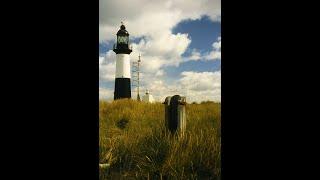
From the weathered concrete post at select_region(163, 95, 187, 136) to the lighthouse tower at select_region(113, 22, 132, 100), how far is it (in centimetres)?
1589

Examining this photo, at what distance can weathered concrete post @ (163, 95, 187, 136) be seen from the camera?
15.7ft

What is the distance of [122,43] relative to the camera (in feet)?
72.6

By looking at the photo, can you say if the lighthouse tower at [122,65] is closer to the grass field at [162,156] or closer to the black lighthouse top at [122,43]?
the black lighthouse top at [122,43]

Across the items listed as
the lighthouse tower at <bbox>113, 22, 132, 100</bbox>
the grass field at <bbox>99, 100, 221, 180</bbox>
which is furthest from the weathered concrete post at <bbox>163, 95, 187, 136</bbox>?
the lighthouse tower at <bbox>113, 22, 132, 100</bbox>

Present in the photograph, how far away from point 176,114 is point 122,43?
17.9m

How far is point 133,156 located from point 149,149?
24 cm

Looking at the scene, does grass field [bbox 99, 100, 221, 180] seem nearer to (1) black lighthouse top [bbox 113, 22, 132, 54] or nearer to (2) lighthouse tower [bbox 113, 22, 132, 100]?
(2) lighthouse tower [bbox 113, 22, 132, 100]

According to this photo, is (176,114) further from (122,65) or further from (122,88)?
(122,65)

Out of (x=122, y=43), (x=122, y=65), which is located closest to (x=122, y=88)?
(x=122, y=65)

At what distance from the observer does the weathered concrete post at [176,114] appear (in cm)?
478
